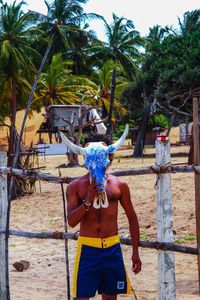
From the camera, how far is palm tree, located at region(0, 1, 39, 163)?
35.2m

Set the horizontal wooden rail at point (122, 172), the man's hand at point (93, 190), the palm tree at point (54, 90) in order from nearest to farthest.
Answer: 1. the man's hand at point (93, 190)
2. the horizontal wooden rail at point (122, 172)
3. the palm tree at point (54, 90)

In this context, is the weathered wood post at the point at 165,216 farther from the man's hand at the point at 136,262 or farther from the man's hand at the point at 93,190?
the man's hand at the point at 93,190

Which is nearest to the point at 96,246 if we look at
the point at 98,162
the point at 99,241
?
the point at 99,241

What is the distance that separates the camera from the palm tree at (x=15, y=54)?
115ft

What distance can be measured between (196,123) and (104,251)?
1149mm

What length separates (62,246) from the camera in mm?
8695

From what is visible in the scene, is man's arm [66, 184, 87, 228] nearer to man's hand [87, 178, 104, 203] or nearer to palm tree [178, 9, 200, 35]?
man's hand [87, 178, 104, 203]

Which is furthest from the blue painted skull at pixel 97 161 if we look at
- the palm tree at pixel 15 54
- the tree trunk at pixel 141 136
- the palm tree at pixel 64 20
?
the palm tree at pixel 64 20

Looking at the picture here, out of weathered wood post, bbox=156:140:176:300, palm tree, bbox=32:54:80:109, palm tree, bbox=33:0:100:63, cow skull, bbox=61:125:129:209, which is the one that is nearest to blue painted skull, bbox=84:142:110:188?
cow skull, bbox=61:125:129:209

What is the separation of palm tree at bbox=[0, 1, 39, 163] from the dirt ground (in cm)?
2147

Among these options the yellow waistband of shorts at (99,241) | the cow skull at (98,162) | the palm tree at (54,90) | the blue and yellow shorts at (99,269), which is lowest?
the blue and yellow shorts at (99,269)

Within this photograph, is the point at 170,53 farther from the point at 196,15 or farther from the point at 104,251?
the point at 104,251

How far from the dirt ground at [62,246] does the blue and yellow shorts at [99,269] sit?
1.86 metres

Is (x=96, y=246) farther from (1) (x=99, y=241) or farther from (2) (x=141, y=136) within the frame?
(2) (x=141, y=136)
